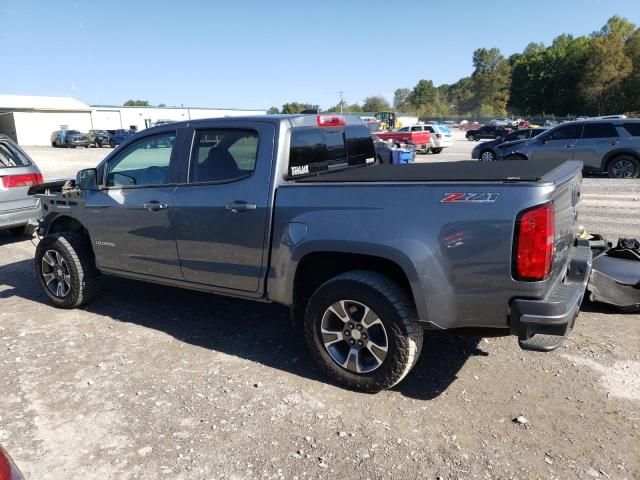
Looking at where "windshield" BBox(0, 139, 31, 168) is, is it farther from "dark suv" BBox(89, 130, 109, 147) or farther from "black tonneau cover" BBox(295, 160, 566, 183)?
"dark suv" BBox(89, 130, 109, 147)

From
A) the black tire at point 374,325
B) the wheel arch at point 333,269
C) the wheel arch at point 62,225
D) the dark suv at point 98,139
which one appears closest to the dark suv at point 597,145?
the wheel arch at point 333,269

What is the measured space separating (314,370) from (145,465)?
55.0 inches

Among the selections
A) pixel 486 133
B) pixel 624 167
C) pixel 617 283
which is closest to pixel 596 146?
pixel 624 167

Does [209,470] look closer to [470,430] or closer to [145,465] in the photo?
[145,465]

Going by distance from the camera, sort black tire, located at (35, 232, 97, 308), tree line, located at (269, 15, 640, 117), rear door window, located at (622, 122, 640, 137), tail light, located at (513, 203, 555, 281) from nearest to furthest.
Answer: tail light, located at (513, 203, 555, 281) < black tire, located at (35, 232, 97, 308) < rear door window, located at (622, 122, 640, 137) < tree line, located at (269, 15, 640, 117)

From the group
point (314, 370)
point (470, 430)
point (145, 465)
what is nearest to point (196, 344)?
point (314, 370)

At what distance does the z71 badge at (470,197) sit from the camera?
9.23ft

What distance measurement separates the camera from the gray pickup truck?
113 inches

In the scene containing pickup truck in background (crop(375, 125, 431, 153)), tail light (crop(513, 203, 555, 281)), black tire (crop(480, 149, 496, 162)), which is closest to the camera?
tail light (crop(513, 203, 555, 281))

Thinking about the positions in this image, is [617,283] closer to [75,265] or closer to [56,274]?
[75,265]

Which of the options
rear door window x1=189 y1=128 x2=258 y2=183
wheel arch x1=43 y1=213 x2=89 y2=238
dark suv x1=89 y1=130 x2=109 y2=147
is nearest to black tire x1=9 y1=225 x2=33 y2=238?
wheel arch x1=43 y1=213 x2=89 y2=238

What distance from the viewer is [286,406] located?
336cm

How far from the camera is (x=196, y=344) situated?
434 centimetres

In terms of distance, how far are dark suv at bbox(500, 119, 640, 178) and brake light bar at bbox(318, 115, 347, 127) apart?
10.3 meters
